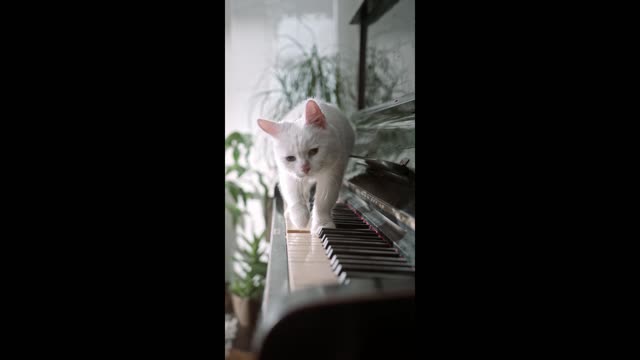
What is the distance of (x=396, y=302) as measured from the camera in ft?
1.57

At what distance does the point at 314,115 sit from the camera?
75 centimetres

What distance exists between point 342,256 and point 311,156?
26cm

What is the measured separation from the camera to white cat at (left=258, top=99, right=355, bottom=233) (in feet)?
2.49

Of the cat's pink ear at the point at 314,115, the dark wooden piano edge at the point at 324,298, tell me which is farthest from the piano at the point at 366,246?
the cat's pink ear at the point at 314,115

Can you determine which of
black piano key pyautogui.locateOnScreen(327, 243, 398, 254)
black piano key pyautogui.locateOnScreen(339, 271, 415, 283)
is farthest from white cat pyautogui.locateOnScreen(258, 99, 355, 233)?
black piano key pyautogui.locateOnScreen(339, 271, 415, 283)

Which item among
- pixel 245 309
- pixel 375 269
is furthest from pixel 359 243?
pixel 245 309

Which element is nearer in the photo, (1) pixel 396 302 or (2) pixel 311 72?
(1) pixel 396 302

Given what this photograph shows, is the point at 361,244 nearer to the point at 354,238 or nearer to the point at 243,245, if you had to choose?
the point at 354,238

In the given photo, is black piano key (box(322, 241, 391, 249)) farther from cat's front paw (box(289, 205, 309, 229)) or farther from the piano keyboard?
cat's front paw (box(289, 205, 309, 229))

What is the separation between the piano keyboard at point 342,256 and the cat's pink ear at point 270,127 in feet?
0.57
